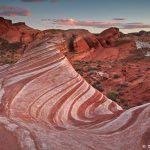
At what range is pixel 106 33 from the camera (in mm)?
94312

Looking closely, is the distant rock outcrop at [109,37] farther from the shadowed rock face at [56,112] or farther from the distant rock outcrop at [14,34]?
the shadowed rock face at [56,112]


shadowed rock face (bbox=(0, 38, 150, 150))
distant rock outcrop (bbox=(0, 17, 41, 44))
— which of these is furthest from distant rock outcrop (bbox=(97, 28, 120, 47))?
shadowed rock face (bbox=(0, 38, 150, 150))

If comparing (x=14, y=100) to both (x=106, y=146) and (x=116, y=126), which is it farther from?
(x=106, y=146)

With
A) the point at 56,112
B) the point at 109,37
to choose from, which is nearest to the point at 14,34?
the point at 109,37

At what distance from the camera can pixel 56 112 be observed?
8.96 meters

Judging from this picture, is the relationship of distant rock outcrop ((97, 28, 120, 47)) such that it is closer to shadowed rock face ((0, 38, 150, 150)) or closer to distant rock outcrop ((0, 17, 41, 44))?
distant rock outcrop ((0, 17, 41, 44))

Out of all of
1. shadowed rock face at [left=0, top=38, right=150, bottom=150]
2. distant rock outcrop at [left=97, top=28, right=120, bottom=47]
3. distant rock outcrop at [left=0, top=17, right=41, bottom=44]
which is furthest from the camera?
distant rock outcrop at [left=0, top=17, right=41, bottom=44]

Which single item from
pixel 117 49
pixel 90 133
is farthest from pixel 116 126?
pixel 117 49

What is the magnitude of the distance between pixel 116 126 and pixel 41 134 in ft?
5.83

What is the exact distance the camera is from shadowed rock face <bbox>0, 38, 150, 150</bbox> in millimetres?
6008

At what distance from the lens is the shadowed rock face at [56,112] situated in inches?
237

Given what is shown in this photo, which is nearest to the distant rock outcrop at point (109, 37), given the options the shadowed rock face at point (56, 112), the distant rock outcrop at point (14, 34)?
the distant rock outcrop at point (14, 34)

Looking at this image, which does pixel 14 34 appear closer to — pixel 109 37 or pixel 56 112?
pixel 109 37

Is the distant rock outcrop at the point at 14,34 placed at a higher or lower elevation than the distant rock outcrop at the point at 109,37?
lower
